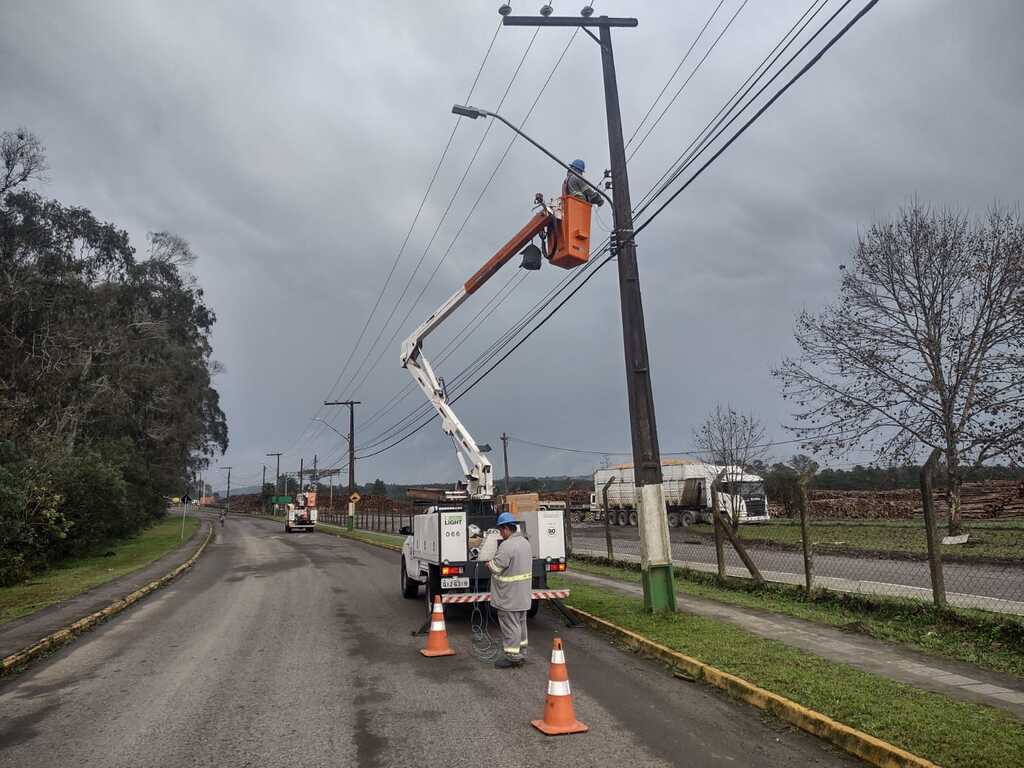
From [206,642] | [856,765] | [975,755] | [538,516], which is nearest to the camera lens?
[975,755]

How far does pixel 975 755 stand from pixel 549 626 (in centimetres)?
668

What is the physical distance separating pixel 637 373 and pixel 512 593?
406cm

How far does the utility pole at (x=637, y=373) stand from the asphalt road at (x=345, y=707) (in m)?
1.33

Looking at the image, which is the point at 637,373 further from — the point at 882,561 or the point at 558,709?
the point at 882,561

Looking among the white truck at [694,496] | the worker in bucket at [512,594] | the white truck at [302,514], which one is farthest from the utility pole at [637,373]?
the white truck at [302,514]

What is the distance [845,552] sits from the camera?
62.6 ft

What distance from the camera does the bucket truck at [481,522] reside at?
10.5 meters

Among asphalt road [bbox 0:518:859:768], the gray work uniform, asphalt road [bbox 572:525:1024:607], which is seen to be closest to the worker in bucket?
the gray work uniform

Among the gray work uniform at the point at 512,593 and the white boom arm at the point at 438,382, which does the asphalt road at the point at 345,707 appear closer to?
the gray work uniform at the point at 512,593

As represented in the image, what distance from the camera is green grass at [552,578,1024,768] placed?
4.73m

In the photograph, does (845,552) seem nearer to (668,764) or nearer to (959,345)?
(959,345)

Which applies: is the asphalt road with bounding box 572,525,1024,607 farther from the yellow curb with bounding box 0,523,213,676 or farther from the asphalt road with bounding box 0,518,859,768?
the yellow curb with bounding box 0,523,213,676

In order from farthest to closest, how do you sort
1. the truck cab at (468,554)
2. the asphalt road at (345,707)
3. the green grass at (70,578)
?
the green grass at (70,578) → the truck cab at (468,554) → the asphalt road at (345,707)

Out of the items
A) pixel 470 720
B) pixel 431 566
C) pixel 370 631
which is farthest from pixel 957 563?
pixel 470 720
